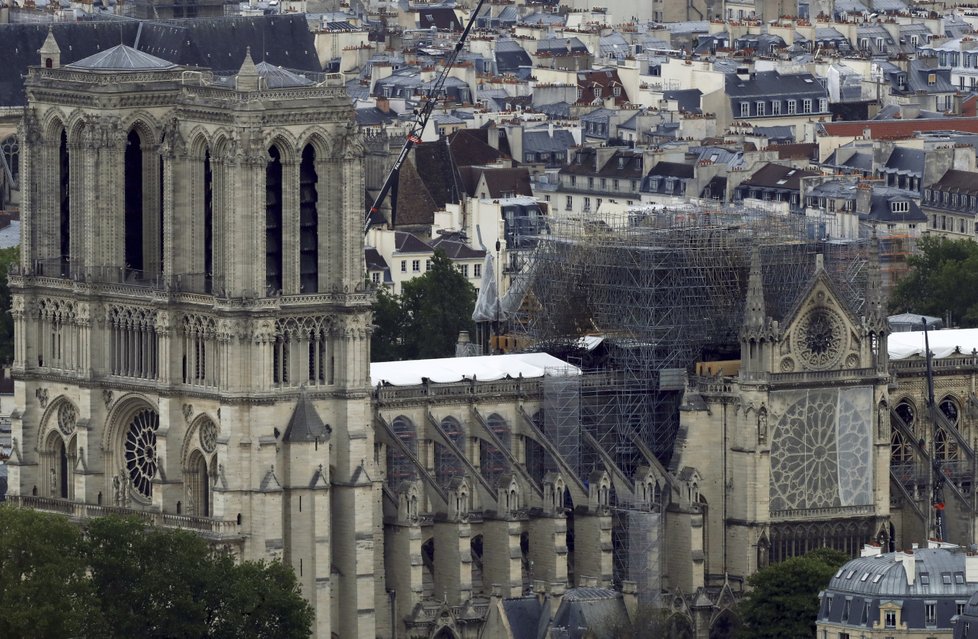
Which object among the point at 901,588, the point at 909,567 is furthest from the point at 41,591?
the point at 909,567

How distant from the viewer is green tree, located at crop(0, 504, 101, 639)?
644 feet

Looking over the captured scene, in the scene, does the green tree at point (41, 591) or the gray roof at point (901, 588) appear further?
the green tree at point (41, 591)

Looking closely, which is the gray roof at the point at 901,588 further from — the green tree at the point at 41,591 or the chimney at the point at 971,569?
the green tree at the point at 41,591

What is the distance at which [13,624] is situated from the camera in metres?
196

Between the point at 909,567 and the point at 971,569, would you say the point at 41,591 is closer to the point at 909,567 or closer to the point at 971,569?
the point at 909,567

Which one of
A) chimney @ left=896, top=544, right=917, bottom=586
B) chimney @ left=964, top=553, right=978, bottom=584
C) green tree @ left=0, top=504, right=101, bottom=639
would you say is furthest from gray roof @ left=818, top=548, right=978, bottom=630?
green tree @ left=0, top=504, right=101, bottom=639

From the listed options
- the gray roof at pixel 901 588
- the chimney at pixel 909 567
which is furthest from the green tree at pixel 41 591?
the chimney at pixel 909 567

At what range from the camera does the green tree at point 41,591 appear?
19638 centimetres

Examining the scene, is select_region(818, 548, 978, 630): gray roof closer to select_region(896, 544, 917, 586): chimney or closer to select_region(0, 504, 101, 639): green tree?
select_region(896, 544, 917, 586): chimney

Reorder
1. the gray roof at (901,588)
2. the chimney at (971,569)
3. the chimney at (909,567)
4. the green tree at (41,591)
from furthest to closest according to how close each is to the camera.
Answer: the green tree at (41,591) → the chimney at (971,569) → the chimney at (909,567) → the gray roof at (901,588)

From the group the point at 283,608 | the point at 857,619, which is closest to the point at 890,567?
the point at 857,619

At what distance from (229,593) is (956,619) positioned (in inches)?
964

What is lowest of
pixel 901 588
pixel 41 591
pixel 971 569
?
pixel 901 588

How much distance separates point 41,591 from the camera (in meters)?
198
